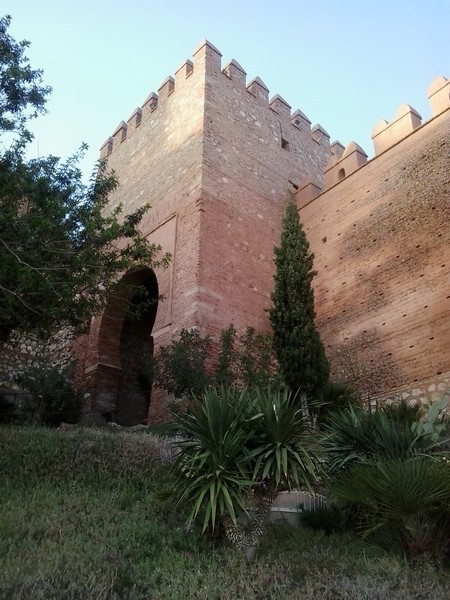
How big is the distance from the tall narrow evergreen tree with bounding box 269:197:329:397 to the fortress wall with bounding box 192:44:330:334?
1759mm

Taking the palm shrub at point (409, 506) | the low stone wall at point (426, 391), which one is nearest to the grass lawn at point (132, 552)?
the palm shrub at point (409, 506)

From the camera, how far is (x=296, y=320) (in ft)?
34.7

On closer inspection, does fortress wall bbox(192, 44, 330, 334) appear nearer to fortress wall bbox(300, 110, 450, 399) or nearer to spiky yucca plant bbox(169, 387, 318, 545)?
fortress wall bbox(300, 110, 450, 399)

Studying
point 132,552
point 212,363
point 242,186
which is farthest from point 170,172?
point 132,552

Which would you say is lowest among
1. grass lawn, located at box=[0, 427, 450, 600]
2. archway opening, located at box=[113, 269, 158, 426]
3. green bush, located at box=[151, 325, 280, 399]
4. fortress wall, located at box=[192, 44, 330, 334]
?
grass lawn, located at box=[0, 427, 450, 600]

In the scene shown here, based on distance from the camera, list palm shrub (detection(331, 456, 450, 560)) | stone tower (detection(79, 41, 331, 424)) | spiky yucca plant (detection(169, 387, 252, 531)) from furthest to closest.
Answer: stone tower (detection(79, 41, 331, 424)), spiky yucca plant (detection(169, 387, 252, 531)), palm shrub (detection(331, 456, 450, 560))

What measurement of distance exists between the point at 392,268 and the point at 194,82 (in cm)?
719

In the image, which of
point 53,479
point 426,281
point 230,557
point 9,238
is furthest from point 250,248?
point 230,557

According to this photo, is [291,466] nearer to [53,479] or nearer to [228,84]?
[53,479]

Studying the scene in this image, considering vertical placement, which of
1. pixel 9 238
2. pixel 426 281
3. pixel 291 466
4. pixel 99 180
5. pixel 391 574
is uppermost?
pixel 99 180

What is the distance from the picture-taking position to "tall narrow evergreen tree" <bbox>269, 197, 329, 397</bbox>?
397 inches

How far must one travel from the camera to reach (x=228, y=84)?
51.5 ft

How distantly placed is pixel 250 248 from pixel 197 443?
336 inches

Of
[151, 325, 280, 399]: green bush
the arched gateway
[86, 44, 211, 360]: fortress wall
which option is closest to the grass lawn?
[151, 325, 280, 399]: green bush
